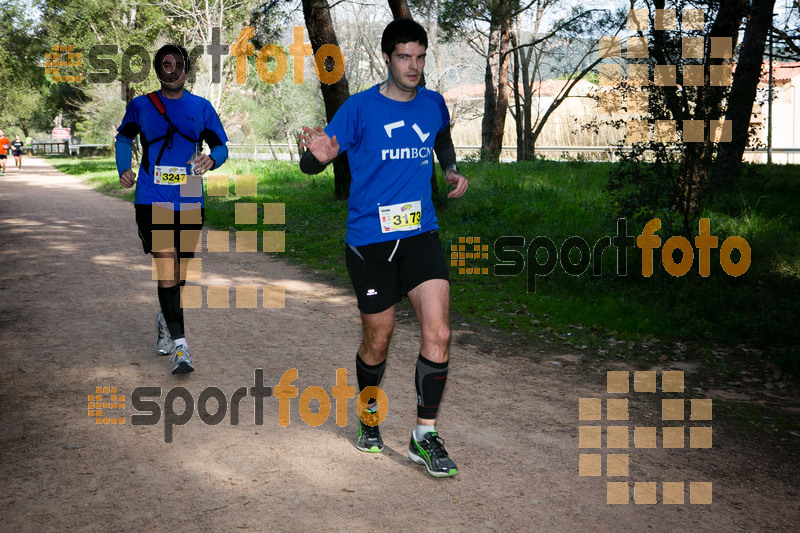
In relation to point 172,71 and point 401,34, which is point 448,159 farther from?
point 172,71

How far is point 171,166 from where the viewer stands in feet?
18.0

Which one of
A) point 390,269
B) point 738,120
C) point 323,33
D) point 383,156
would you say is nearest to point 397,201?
point 383,156

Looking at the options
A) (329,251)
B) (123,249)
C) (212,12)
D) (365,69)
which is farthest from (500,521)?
(365,69)

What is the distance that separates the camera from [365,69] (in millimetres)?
54781

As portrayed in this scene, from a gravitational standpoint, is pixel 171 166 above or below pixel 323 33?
below

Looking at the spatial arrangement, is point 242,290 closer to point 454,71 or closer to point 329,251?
point 329,251

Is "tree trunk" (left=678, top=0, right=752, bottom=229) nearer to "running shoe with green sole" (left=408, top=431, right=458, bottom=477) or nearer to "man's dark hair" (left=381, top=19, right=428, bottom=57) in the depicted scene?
"man's dark hair" (left=381, top=19, right=428, bottom=57)

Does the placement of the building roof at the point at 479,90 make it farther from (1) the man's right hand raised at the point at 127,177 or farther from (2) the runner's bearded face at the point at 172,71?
(1) the man's right hand raised at the point at 127,177

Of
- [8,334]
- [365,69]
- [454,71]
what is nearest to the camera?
[8,334]

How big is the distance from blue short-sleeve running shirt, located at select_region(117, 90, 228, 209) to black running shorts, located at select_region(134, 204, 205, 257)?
86 mm

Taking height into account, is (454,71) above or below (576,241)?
above

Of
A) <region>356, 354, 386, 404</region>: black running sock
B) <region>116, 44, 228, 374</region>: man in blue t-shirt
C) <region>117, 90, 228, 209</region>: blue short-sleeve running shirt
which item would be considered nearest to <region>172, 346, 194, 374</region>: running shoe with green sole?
<region>116, 44, 228, 374</region>: man in blue t-shirt

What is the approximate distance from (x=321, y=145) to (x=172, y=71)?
206 centimetres

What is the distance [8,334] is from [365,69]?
166ft
